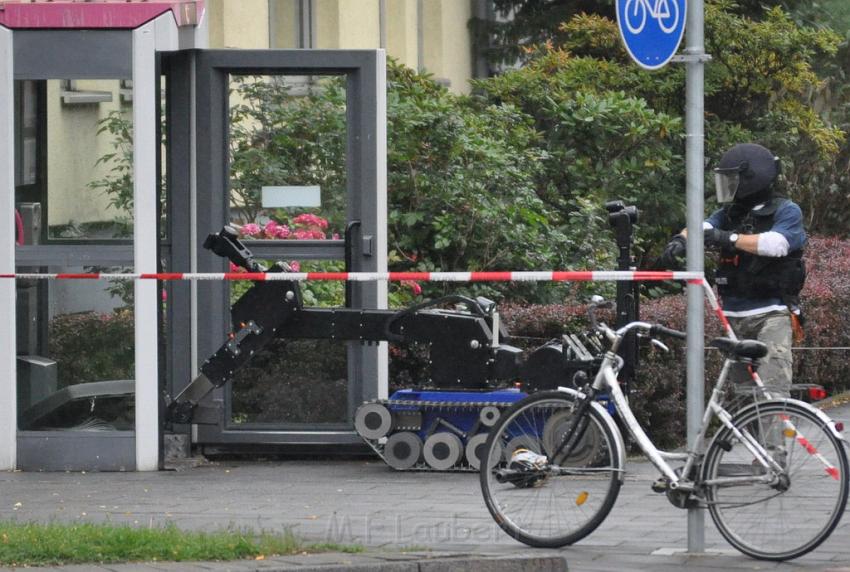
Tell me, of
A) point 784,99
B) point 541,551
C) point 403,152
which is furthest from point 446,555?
point 784,99

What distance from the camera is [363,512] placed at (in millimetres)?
8094

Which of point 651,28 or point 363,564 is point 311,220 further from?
point 363,564

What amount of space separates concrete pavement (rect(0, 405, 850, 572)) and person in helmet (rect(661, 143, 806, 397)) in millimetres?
938

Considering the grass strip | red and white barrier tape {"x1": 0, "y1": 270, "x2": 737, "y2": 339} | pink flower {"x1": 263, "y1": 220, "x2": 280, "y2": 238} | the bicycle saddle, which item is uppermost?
pink flower {"x1": 263, "y1": 220, "x2": 280, "y2": 238}

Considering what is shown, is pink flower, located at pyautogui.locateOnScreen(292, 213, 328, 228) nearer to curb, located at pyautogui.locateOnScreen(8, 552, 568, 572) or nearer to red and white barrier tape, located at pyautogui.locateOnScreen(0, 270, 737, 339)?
red and white barrier tape, located at pyautogui.locateOnScreen(0, 270, 737, 339)

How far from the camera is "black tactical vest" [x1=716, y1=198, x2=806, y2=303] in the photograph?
797 centimetres

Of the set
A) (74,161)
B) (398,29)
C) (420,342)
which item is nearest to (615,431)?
(420,342)

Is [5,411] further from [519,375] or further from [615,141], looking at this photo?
[615,141]

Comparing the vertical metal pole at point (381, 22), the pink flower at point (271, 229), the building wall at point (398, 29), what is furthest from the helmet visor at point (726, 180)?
the building wall at point (398, 29)

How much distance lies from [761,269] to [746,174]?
460 mm

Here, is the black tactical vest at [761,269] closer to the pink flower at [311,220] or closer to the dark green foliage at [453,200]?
the pink flower at [311,220]

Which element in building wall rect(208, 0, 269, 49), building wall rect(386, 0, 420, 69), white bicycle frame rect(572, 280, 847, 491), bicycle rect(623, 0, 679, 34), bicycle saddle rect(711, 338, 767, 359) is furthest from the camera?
building wall rect(386, 0, 420, 69)

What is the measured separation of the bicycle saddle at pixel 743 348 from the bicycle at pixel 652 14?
1379 mm

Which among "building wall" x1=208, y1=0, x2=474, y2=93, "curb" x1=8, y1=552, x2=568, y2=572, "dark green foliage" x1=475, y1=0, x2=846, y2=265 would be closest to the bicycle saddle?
"curb" x1=8, y1=552, x2=568, y2=572
